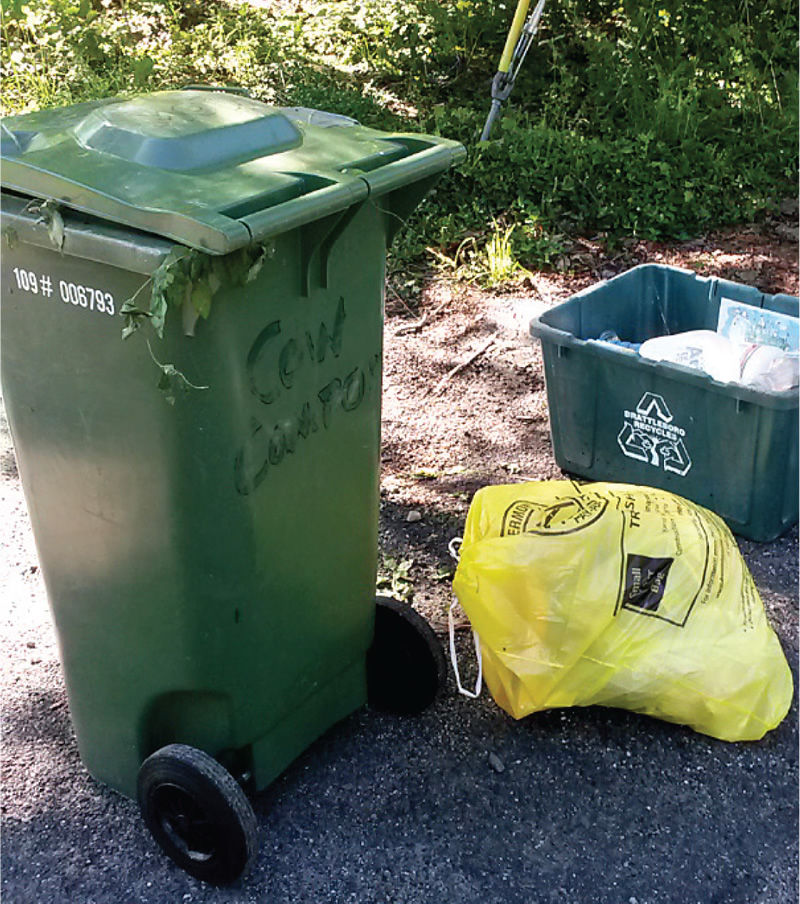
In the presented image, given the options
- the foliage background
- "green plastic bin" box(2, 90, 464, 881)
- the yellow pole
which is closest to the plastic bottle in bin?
"green plastic bin" box(2, 90, 464, 881)

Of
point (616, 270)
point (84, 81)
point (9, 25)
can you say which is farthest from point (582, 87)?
point (9, 25)

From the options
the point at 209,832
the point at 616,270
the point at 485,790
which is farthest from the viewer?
the point at 616,270

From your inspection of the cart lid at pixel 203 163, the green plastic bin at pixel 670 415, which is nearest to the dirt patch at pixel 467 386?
the green plastic bin at pixel 670 415

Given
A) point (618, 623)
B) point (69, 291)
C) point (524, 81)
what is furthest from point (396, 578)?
point (524, 81)

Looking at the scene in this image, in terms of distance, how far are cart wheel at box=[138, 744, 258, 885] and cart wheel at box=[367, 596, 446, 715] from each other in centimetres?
58

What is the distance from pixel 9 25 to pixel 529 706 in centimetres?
606

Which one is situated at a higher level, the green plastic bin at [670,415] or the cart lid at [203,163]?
the cart lid at [203,163]

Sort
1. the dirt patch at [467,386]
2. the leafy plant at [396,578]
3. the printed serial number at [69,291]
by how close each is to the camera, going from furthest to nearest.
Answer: the dirt patch at [467,386] < the leafy plant at [396,578] < the printed serial number at [69,291]

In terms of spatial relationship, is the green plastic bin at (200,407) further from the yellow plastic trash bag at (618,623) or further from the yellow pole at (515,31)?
the yellow pole at (515,31)

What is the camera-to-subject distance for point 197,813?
216 cm

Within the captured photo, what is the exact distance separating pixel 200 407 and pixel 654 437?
1873 mm

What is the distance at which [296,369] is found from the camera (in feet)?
6.64

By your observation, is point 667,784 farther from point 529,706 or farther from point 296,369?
point 296,369

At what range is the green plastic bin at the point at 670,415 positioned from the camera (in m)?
3.10
